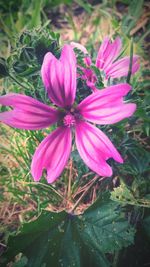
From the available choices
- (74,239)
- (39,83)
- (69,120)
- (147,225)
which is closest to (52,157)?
(69,120)

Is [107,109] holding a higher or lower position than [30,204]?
higher

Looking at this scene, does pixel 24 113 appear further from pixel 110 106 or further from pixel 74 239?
pixel 74 239

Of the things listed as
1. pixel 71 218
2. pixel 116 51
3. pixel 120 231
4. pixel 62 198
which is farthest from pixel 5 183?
pixel 116 51

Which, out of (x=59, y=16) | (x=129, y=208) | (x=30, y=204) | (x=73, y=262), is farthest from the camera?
(x=59, y=16)

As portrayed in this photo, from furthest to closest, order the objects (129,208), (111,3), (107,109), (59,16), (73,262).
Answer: (59,16), (111,3), (129,208), (73,262), (107,109)

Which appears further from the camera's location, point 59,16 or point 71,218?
point 59,16

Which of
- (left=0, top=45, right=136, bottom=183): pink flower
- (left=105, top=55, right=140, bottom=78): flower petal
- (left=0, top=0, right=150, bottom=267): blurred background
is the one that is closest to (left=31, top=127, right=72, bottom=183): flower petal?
(left=0, top=45, right=136, bottom=183): pink flower

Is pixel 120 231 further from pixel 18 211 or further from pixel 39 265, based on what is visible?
pixel 18 211
